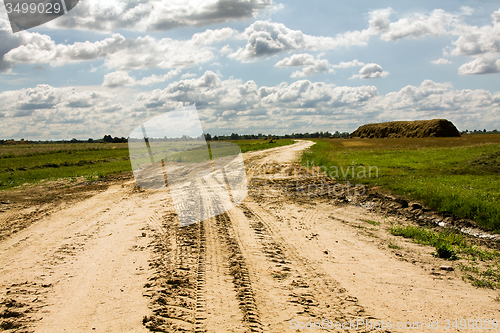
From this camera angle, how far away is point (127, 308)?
145 inches

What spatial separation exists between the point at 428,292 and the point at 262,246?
114 inches

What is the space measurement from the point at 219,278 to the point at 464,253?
503cm

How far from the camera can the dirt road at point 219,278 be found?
354 cm

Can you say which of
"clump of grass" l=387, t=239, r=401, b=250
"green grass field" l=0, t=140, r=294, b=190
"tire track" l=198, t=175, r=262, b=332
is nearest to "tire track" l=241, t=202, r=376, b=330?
"tire track" l=198, t=175, r=262, b=332

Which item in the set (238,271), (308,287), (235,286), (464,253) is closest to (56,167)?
(238,271)

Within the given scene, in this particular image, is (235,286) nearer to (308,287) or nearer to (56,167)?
(308,287)

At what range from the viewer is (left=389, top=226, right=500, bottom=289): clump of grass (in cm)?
486

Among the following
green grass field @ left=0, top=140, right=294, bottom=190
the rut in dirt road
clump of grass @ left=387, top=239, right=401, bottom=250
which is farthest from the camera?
green grass field @ left=0, top=140, right=294, bottom=190

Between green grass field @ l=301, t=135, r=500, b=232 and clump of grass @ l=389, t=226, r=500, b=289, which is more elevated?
green grass field @ l=301, t=135, r=500, b=232

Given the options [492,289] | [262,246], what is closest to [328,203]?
[262,246]

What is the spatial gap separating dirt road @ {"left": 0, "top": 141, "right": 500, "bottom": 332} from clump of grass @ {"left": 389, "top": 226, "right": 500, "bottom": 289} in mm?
295

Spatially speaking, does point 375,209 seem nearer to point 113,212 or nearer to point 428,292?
point 428,292

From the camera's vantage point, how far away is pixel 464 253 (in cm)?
599

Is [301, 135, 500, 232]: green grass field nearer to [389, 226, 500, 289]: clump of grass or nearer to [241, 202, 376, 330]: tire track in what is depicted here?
[389, 226, 500, 289]: clump of grass
